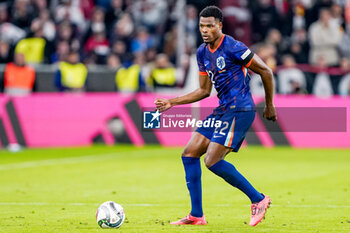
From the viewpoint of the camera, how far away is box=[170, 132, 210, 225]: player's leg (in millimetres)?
8234

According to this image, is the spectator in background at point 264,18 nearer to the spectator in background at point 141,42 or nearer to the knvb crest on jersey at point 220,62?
the spectator in background at point 141,42

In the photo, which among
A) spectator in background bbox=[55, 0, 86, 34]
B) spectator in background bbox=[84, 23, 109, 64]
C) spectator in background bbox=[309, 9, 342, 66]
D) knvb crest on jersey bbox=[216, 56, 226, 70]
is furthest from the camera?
spectator in background bbox=[55, 0, 86, 34]

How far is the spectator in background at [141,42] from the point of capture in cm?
2188

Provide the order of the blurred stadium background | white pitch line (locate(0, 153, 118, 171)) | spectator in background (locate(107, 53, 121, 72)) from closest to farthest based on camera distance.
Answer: the blurred stadium background < white pitch line (locate(0, 153, 118, 171)) < spectator in background (locate(107, 53, 121, 72))

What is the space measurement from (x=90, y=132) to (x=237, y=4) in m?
6.22

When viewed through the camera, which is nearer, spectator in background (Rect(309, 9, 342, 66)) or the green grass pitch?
the green grass pitch

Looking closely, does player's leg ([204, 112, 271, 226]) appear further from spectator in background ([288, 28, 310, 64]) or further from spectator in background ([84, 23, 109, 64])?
spectator in background ([84, 23, 109, 64])

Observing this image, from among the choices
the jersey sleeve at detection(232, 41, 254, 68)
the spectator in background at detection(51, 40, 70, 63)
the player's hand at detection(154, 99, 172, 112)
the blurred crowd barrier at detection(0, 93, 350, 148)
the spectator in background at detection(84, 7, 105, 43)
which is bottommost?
the blurred crowd barrier at detection(0, 93, 350, 148)

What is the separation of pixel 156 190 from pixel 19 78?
8.99 meters

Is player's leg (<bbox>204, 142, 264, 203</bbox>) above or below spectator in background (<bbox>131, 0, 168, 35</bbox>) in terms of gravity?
above

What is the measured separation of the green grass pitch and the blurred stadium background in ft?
0.10

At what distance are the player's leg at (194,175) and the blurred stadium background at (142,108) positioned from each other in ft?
0.66

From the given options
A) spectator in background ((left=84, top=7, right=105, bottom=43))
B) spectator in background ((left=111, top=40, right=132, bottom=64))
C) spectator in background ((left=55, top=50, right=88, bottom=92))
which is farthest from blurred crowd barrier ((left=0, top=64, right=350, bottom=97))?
spectator in background ((left=84, top=7, right=105, bottom=43))

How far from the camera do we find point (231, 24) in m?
22.0
